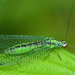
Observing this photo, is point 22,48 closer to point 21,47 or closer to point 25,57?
point 21,47

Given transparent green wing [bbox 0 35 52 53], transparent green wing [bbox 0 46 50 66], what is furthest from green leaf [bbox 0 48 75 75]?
transparent green wing [bbox 0 35 52 53]

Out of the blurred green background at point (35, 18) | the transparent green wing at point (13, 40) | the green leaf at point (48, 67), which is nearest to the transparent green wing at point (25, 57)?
the green leaf at point (48, 67)

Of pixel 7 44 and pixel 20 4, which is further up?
pixel 20 4

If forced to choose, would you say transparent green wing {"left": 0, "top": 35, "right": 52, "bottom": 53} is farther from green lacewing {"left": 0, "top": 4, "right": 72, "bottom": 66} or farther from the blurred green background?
the blurred green background

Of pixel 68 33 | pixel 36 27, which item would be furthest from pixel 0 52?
pixel 68 33

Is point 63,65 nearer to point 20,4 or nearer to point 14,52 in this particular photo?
point 14,52

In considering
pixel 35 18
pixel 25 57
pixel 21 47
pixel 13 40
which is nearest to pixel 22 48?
pixel 21 47

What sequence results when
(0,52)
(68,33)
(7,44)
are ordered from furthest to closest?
(68,33), (7,44), (0,52)
